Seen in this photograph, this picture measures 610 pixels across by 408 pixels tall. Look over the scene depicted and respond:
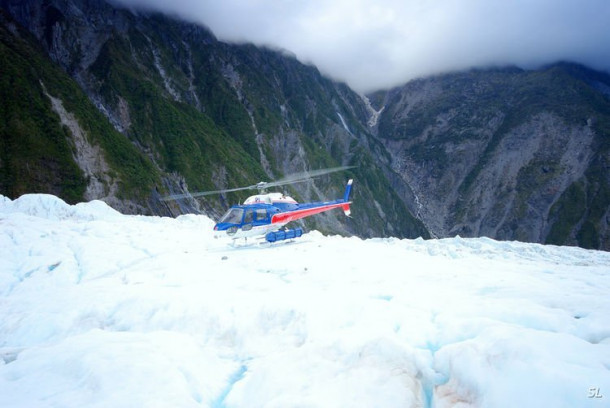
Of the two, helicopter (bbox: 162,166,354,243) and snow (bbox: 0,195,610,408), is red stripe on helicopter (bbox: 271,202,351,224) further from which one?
snow (bbox: 0,195,610,408)

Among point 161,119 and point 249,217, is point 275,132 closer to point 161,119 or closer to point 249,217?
point 161,119

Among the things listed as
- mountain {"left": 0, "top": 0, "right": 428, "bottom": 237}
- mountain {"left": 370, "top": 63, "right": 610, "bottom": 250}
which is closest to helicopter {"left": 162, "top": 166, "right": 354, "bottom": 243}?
mountain {"left": 0, "top": 0, "right": 428, "bottom": 237}

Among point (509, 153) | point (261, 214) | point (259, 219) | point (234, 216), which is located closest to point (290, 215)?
point (261, 214)

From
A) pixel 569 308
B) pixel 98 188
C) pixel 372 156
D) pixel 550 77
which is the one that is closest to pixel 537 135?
pixel 550 77

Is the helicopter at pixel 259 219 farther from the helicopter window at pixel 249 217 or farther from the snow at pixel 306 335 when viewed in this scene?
the snow at pixel 306 335

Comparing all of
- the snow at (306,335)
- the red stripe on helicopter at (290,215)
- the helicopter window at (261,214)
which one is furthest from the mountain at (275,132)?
the snow at (306,335)

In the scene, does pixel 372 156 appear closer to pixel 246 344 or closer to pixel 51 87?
pixel 51 87
